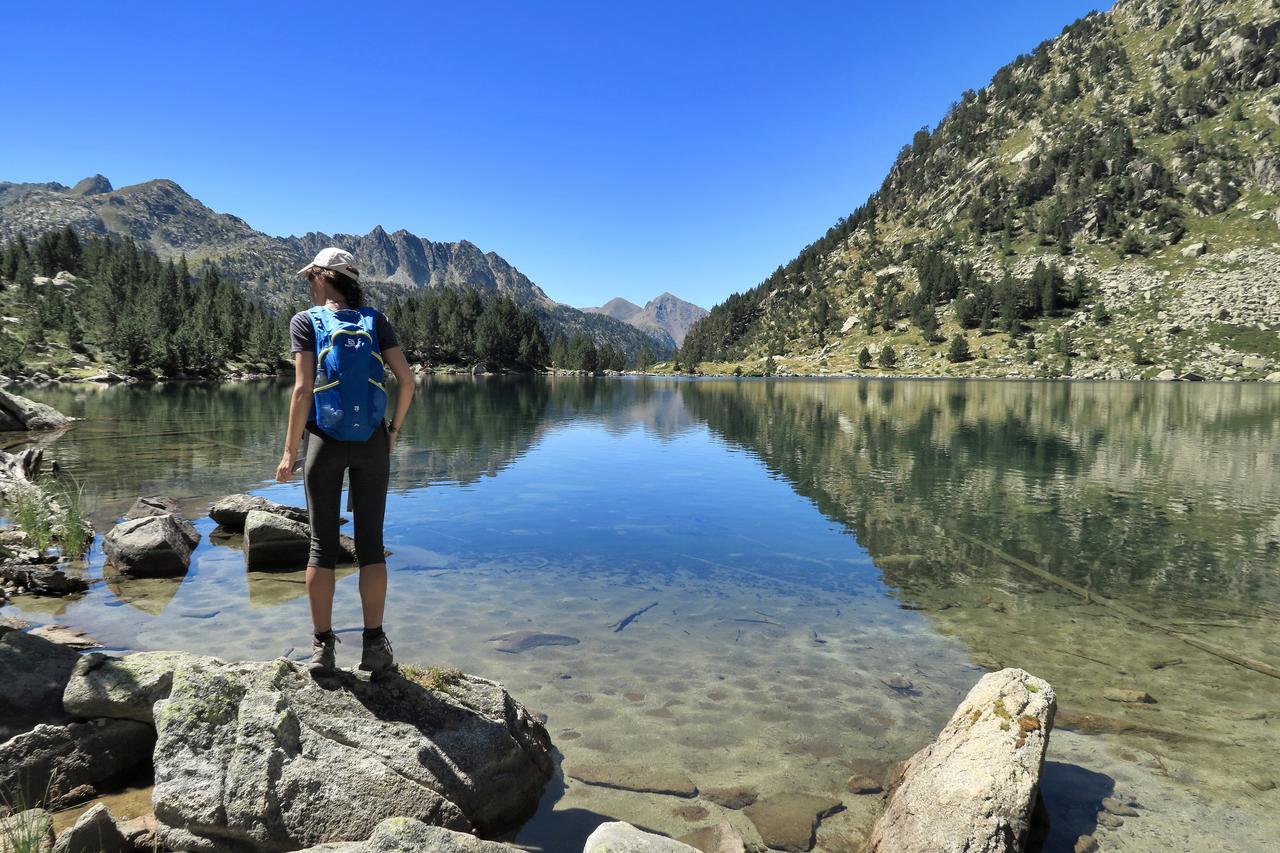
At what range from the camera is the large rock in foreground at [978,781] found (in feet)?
18.4

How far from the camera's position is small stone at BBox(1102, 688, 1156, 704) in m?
9.38

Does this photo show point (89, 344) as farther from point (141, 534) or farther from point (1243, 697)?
point (1243, 697)

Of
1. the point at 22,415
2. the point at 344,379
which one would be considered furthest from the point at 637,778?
the point at 22,415

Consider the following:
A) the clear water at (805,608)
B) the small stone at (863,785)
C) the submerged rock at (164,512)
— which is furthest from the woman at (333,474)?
the submerged rock at (164,512)

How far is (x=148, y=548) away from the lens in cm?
1434

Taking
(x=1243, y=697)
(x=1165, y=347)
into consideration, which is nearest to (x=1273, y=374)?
(x=1165, y=347)

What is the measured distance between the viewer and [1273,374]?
126 m

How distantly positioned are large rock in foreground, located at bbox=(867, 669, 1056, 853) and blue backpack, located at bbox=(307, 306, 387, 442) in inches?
244

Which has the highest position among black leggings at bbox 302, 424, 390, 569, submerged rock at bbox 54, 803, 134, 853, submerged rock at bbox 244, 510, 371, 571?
black leggings at bbox 302, 424, 390, 569

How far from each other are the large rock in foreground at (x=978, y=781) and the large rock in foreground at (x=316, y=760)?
364 centimetres

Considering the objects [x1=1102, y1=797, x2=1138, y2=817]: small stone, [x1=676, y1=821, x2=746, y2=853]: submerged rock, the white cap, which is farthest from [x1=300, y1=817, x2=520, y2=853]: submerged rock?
[x1=1102, y1=797, x2=1138, y2=817]: small stone

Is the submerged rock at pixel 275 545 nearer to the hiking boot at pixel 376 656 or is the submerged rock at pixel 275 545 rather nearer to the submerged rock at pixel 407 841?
the hiking boot at pixel 376 656

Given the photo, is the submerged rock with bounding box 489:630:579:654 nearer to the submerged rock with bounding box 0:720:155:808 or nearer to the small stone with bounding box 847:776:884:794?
the submerged rock with bounding box 0:720:155:808

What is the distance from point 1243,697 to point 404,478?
26.1 metres
